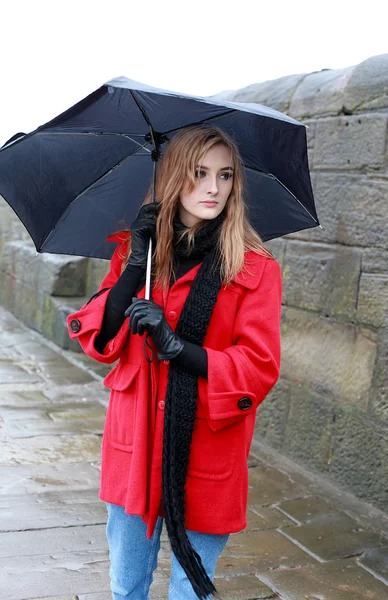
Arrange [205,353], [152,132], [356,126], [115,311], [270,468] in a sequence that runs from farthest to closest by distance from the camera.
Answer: [270,468]
[356,126]
[152,132]
[115,311]
[205,353]

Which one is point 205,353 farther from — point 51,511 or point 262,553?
point 51,511

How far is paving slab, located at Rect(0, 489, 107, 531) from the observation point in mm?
3465

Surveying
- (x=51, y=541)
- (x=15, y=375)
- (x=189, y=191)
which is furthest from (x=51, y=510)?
(x=15, y=375)

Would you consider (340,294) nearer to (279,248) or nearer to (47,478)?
(279,248)

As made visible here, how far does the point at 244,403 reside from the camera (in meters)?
2.04

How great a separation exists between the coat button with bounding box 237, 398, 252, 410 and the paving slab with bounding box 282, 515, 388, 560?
152 cm

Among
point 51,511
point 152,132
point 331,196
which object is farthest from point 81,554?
point 331,196

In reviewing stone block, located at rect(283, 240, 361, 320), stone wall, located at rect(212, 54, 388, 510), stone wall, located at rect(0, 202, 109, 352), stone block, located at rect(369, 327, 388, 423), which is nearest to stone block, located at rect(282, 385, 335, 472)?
stone wall, located at rect(212, 54, 388, 510)

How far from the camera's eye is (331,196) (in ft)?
13.4

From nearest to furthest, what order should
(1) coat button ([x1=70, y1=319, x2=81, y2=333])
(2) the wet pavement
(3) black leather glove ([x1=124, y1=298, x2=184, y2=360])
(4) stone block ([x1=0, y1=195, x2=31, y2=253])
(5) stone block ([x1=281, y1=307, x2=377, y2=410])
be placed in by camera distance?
(3) black leather glove ([x1=124, y1=298, x2=184, y2=360]) → (1) coat button ([x1=70, y1=319, x2=81, y2=333]) → (2) the wet pavement → (5) stone block ([x1=281, y1=307, x2=377, y2=410]) → (4) stone block ([x1=0, y1=195, x2=31, y2=253])

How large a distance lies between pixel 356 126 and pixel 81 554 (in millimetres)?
2400

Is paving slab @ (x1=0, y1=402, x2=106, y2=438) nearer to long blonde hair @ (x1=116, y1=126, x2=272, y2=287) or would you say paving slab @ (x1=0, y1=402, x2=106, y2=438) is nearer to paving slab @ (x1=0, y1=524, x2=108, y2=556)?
paving slab @ (x1=0, y1=524, x2=108, y2=556)

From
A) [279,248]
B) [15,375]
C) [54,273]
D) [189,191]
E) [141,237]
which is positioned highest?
[189,191]

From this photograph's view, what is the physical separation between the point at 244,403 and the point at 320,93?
2.65 m
